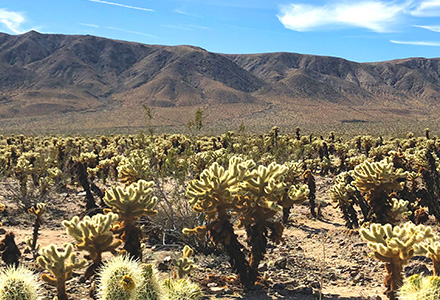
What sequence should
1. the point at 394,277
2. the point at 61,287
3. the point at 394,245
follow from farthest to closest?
the point at 394,277, the point at 394,245, the point at 61,287

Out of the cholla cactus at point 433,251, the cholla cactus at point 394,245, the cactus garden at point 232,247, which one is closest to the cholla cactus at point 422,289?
the cactus garden at point 232,247

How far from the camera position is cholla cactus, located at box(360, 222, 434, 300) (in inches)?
177

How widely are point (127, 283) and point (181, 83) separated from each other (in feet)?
397

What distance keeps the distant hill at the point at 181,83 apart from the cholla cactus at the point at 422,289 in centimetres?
7387

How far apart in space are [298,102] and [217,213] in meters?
111

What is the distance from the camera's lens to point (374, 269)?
7.06m

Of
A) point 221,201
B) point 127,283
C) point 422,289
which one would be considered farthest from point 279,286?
point 127,283

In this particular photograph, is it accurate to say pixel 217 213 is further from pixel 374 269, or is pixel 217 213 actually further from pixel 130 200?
pixel 374 269

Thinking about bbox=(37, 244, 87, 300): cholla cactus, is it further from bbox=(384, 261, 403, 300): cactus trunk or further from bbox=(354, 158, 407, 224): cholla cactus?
bbox=(354, 158, 407, 224): cholla cactus

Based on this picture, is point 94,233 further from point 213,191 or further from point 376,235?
point 376,235

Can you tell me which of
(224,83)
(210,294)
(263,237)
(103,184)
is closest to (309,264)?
(263,237)

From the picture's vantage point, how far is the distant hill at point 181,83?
313 feet

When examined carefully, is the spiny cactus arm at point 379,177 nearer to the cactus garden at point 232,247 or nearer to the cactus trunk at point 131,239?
the cactus garden at point 232,247

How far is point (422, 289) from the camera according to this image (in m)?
3.42
